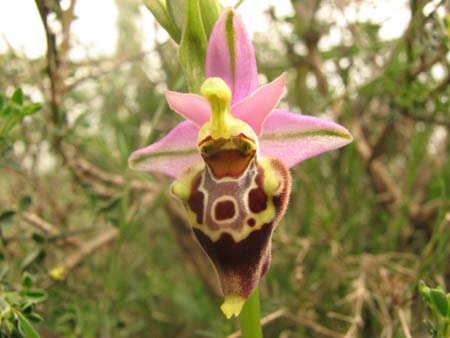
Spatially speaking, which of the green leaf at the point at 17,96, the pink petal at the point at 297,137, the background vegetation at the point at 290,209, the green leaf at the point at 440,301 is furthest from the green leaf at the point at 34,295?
the green leaf at the point at 440,301

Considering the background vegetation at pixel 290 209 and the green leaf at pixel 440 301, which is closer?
the green leaf at pixel 440 301

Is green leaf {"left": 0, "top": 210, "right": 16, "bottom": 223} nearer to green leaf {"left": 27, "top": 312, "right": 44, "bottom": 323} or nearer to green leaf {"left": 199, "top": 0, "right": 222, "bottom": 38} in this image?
green leaf {"left": 27, "top": 312, "right": 44, "bottom": 323}

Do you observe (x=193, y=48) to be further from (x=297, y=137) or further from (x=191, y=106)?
(x=297, y=137)

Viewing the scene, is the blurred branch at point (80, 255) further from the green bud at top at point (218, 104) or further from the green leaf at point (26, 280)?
the green bud at top at point (218, 104)

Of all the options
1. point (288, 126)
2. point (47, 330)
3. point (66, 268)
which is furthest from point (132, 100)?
point (288, 126)

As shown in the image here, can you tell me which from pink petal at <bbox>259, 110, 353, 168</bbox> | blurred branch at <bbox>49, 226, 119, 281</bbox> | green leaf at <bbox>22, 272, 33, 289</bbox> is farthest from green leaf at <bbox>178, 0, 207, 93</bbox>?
blurred branch at <bbox>49, 226, 119, 281</bbox>

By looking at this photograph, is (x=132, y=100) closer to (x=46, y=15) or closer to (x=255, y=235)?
Result: (x=46, y=15)
